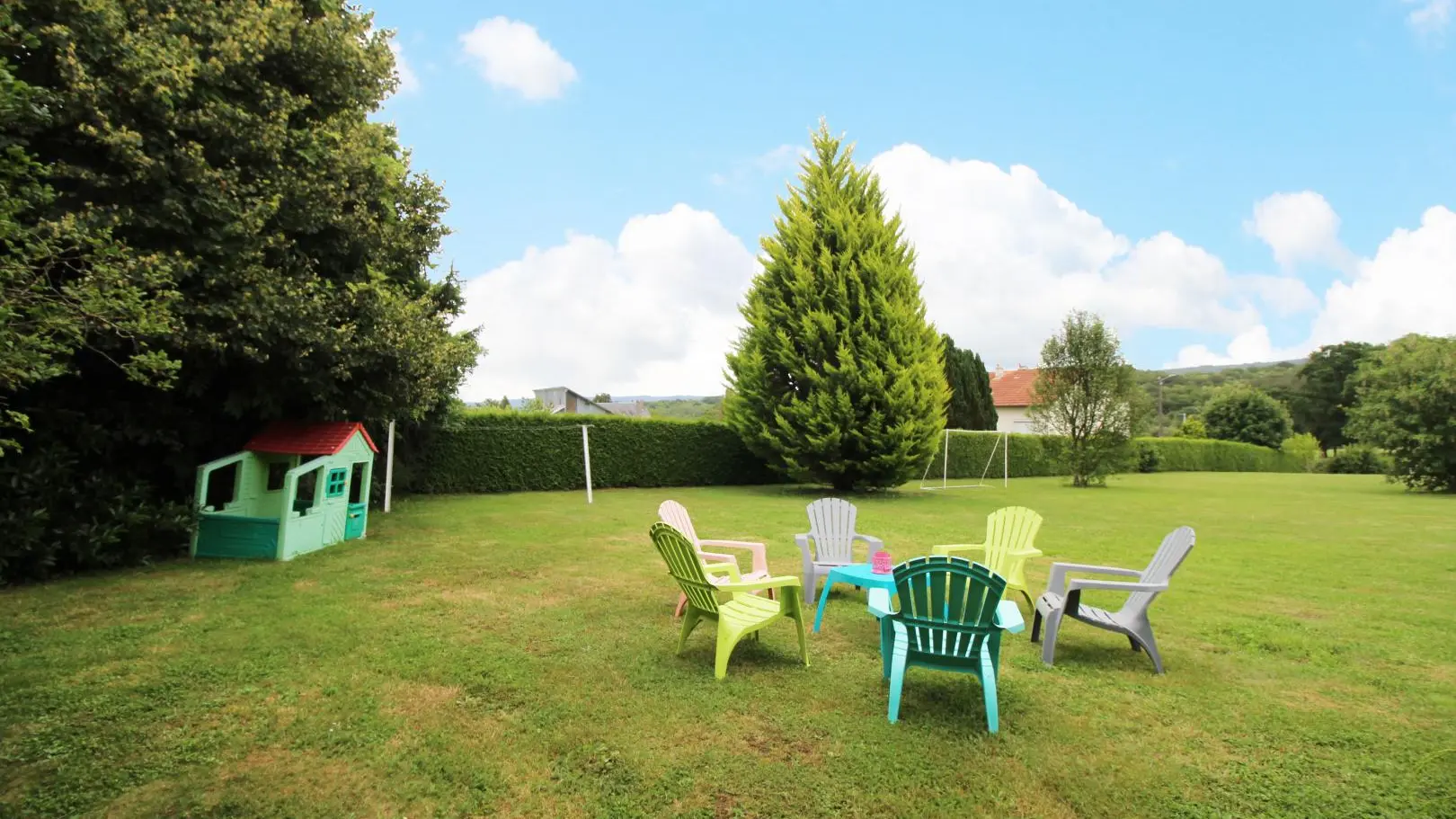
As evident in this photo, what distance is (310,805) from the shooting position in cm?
252

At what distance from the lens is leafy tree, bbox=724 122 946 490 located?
16234 millimetres

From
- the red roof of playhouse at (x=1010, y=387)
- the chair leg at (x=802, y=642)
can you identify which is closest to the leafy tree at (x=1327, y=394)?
the red roof of playhouse at (x=1010, y=387)

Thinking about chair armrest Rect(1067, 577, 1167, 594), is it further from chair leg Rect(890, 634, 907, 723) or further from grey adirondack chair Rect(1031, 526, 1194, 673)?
chair leg Rect(890, 634, 907, 723)

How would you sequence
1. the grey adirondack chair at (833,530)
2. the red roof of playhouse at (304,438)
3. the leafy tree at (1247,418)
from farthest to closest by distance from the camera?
the leafy tree at (1247,418) → the red roof of playhouse at (304,438) → the grey adirondack chair at (833,530)

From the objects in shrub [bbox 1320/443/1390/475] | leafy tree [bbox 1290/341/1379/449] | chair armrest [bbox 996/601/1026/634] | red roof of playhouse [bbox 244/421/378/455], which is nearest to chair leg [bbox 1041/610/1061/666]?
chair armrest [bbox 996/601/1026/634]

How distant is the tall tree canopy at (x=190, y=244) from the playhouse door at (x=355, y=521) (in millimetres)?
1292

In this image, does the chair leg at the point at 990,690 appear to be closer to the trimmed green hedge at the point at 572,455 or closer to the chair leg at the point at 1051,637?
the chair leg at the point at 1051,637

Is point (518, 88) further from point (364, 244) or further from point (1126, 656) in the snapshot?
point (1126, 656)

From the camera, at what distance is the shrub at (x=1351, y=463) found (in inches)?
1366

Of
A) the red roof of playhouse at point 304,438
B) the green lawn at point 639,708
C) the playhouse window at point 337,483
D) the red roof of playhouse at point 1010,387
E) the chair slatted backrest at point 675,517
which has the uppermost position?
the red roof of playhouse at point 1010,387

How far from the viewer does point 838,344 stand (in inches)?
647

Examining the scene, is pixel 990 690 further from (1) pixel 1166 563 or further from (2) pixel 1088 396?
(2) pixel 1088 396

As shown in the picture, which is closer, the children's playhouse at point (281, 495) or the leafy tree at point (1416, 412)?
the children's playhouse at point (281, 495)

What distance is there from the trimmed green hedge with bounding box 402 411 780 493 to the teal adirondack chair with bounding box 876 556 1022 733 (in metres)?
13.4
